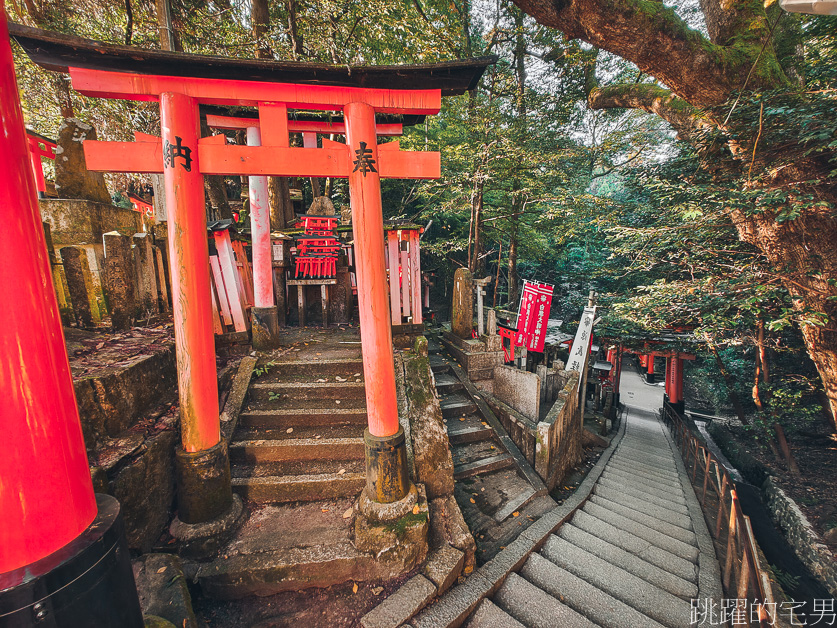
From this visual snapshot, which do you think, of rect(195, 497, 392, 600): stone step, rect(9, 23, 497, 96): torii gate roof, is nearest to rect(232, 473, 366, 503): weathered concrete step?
rect(195, 497, 392, 600): stone step

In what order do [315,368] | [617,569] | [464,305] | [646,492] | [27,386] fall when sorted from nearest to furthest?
[27,386]
[617,569]
[315,368]
[646,492]
[464,305]

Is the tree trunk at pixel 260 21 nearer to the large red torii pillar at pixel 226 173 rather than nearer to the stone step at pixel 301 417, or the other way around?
the large red torii pillar at pixel 226 173

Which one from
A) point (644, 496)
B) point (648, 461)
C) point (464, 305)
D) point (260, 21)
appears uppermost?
point (260, 21)

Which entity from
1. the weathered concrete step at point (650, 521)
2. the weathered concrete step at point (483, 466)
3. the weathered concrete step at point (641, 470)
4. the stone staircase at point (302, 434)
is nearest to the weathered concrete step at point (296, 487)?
the stone staircase at point (302, 434)

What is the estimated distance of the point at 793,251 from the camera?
570 cm

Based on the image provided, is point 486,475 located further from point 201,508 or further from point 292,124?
point 292,124

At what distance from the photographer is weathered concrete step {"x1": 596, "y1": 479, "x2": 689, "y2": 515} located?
21.0 feet

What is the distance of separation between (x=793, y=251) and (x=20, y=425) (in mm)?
9637

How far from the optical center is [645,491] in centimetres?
708

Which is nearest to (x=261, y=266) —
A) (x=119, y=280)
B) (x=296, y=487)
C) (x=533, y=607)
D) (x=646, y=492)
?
(x=119, y=280)

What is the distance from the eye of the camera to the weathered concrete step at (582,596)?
3279mm

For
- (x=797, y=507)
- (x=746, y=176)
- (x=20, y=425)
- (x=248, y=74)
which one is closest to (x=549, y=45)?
(x=746, y=176)

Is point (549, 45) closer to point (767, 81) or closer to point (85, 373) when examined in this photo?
point (767, 81)

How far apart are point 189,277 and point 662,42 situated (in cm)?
802
